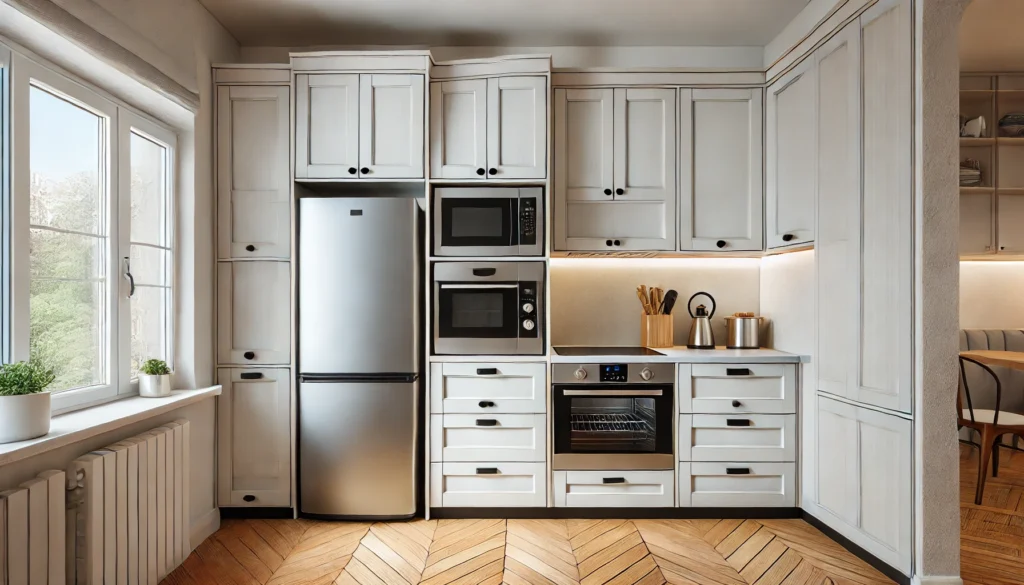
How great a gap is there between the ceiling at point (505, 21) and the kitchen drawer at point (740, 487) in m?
2.39

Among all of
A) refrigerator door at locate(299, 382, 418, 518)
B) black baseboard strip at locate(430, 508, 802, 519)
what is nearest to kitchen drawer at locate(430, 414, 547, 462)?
refrigerator door at locate(299, 382, 418, 518)

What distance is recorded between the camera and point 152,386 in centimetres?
257

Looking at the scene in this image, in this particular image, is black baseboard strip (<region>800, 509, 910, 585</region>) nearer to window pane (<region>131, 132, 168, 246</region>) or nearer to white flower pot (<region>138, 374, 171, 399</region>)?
white flower pot (<region>138, 374, 171, 399</region>)

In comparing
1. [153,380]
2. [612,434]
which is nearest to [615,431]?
[612,434]

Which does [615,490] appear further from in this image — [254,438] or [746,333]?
[254,438]

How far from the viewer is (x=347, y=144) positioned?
309 centimetres

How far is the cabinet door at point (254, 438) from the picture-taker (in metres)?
3.08

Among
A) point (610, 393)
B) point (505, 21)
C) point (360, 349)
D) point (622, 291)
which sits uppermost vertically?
point (505, 21)

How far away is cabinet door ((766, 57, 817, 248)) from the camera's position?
2.89 meters

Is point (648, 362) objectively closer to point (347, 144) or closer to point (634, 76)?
point (634, 76)

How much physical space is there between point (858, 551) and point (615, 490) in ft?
3.65

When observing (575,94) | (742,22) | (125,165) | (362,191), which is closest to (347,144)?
(362,191)

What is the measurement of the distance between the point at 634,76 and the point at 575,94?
1.13 feet

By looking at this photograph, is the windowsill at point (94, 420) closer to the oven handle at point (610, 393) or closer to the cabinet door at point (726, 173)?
the oven handle at point (610, 393)
